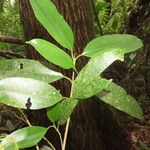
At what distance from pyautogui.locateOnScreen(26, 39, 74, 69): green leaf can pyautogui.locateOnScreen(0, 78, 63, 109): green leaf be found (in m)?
0.08

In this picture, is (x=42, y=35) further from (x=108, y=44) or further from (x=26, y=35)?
(x=108, y=44)

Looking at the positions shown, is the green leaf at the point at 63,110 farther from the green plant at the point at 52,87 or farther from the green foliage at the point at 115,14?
the green foliage at the point at 115,14

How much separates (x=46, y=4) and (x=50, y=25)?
66mm

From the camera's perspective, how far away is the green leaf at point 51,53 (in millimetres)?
995

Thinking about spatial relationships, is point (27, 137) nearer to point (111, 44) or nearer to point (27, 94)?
point (27, 94)

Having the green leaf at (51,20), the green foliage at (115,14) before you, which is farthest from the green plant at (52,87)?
the green foliage at (115,14)

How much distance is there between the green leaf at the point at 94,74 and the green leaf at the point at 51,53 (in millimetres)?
75

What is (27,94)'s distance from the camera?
958 mm

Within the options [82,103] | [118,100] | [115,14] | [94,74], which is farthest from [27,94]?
[115,14]

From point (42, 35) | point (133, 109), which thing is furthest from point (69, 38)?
point (42, 35)

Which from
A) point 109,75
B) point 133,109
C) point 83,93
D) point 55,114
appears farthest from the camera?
point 109,75

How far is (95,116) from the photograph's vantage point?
166 centimetres

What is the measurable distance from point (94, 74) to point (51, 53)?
0.15 m

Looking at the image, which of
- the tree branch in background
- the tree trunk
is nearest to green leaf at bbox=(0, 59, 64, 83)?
the tree trunk
